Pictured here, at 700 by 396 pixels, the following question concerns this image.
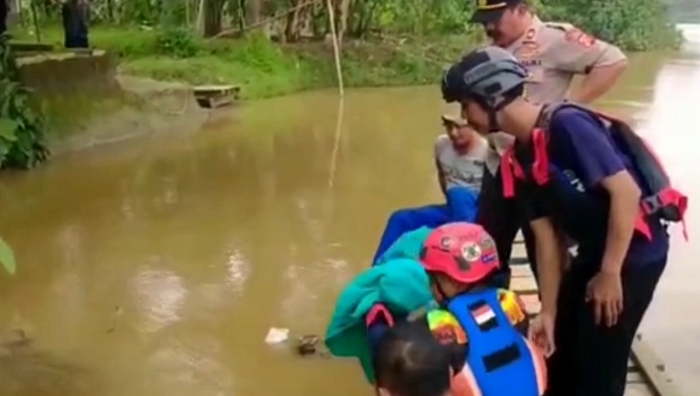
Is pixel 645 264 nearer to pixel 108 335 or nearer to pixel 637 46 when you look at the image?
pixel 108 335

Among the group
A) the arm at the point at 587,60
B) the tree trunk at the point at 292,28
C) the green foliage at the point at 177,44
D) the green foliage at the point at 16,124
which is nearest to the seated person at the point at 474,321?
the arm at the point at 587,60

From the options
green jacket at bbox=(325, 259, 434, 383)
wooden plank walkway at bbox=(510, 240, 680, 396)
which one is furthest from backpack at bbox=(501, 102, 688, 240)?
wooden plank walkway at bbox=(510, 240, 680, 396)

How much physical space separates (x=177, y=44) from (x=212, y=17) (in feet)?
6.55

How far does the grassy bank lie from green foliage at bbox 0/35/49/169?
16.1 feet

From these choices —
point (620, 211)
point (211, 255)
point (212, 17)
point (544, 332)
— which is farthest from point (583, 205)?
point (212, 17)

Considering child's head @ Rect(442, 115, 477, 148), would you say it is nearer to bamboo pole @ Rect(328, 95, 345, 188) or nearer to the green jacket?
the green jacket

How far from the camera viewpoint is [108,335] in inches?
215

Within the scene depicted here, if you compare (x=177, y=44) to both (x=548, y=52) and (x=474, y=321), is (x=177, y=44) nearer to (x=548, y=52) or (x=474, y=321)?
(x=548, y=52)

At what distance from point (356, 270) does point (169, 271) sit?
3.67 ft

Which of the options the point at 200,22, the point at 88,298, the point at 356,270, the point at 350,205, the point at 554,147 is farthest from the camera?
the point at 200,22

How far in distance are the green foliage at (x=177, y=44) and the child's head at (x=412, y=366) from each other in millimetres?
15783

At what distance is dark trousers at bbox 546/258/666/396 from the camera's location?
2543 mm

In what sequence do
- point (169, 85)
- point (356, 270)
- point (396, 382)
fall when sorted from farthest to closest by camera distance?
point (169, 85), point (356, 270), point (396, 382)

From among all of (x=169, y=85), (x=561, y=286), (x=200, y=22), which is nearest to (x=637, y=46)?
(x=200, y=22)
